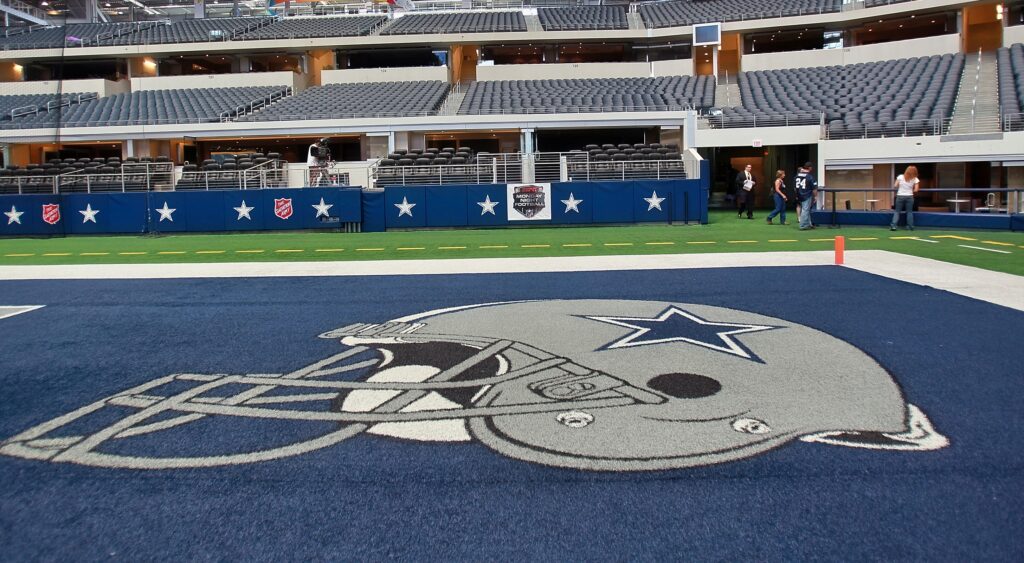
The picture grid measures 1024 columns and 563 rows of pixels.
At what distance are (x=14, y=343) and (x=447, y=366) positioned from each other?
471 centimetres

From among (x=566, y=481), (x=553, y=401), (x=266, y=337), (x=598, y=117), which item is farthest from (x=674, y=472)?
(x=598, y=117)

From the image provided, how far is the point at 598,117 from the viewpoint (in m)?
33.9

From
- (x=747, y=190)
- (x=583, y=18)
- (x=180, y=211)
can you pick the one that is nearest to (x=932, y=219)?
(x=747, y=190)

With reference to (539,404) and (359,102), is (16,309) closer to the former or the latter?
(539,404)

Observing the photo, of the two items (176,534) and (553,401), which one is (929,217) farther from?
(176,534)

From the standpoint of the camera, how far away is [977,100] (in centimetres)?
3042

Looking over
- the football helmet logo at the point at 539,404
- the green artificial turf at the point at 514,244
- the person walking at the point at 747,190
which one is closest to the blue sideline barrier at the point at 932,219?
the green artificial turf at the point at 514,244

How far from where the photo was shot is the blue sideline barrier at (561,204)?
24.1 m

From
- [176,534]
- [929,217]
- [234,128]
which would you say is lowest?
[176,534]

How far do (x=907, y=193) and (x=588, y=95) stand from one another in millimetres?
20795

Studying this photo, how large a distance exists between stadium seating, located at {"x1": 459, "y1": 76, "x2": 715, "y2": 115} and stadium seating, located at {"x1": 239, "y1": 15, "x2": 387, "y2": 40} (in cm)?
932

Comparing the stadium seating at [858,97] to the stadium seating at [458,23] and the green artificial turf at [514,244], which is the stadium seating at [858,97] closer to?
the green artificial turf at [514,244]

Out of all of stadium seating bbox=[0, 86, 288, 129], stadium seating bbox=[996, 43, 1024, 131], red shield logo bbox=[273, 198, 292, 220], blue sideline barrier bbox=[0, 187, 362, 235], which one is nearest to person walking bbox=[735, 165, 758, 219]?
stadium seating bbox=[996, 43, 1024, 131]

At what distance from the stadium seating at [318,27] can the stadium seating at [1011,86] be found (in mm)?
32645
